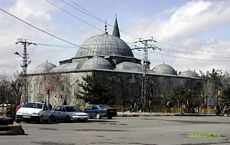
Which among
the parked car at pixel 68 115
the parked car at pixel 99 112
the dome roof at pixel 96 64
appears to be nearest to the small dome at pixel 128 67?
the dome roof at pixel 96 64

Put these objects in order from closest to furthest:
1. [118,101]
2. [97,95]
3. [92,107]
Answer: [92,107]
[97,95]
[118,101]

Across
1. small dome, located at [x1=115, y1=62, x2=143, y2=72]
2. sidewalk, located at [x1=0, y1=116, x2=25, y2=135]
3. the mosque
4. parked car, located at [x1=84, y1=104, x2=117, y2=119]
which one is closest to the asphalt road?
sidewalk, located at [x1=0, y1=116, x2=25, y2=135]

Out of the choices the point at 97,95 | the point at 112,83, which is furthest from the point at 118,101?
the point at 97,95

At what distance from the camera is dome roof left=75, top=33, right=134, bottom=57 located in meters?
112

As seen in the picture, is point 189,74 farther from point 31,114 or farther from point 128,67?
point 31,114

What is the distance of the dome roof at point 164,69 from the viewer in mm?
124556

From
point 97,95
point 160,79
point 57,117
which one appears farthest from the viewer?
point 160,79

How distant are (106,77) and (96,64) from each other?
403 cm

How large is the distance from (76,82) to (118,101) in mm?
9711

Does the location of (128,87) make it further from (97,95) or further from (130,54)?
(97,95)

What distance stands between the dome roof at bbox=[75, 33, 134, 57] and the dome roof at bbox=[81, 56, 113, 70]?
5.76 metres

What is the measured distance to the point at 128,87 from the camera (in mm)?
102812

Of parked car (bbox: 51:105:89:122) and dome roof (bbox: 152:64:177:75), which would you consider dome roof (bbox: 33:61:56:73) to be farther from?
parked car (bbox: 51:105:89:122)

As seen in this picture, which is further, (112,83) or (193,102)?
(112,83)
